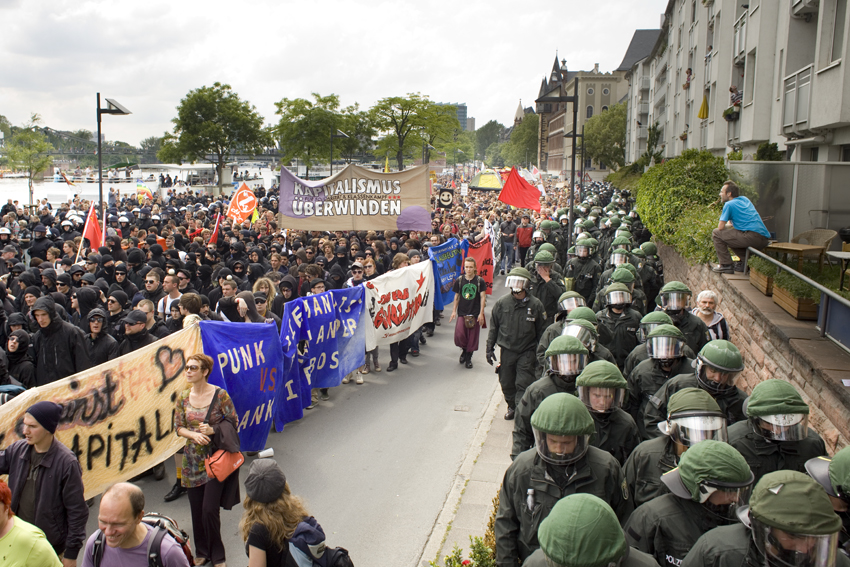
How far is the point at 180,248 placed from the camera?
53.2 ft

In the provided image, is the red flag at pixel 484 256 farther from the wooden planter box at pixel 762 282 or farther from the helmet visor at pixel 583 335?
the helmet visor at pixel 583 335

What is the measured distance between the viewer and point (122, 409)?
5988 millimetres

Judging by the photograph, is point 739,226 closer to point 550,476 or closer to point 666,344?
point 666,344

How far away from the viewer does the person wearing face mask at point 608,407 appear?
4.66 meters

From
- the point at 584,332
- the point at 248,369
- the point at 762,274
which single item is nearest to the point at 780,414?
the point at 584,332

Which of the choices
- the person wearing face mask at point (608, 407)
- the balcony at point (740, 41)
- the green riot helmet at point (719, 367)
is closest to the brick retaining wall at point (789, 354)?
Answer: the green riot helmet at point (719, 367)

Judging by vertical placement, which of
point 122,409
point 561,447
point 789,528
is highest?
point 789,528

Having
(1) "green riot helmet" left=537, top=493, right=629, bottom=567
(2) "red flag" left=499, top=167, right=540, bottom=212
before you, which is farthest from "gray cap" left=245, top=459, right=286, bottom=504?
(2) "red flag" left=499, top=167, right=540, bottom=212

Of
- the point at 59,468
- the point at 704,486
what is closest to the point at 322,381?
the point at 59,468

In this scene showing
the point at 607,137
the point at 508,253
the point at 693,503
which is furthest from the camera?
the point at 607,137

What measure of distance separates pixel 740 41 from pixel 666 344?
63.8ft

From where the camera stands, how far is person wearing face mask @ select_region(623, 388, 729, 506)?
13.2 ft

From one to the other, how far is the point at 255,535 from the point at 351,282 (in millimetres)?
7164

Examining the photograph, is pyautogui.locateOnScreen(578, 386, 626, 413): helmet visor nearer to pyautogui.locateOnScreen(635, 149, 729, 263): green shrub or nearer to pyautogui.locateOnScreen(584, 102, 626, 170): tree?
pyautogui.locateOnScreen(635, 149, 729, 263): green shrub
